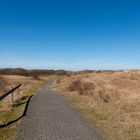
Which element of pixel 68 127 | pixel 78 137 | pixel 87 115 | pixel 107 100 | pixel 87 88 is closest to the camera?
pixel 78 137

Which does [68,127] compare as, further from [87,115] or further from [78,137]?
[87,115]

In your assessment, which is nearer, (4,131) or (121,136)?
(121,136)

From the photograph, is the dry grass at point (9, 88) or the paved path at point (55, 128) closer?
the paved path at point (55, 128)

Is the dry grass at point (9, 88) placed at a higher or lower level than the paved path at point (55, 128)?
higher

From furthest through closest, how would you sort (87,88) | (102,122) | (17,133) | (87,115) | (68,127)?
1. (87,88)
2. (87,115)
3. (102,122)
4. (68,127)
5. (17,133)

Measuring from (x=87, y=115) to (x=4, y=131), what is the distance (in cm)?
468

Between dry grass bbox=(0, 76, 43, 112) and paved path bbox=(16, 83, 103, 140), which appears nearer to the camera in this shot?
paved path bbox=(16, 83, 103, 140)

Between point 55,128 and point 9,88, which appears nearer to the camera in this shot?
point 55,128

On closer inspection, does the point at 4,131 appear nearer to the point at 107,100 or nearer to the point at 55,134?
the point at 55,134

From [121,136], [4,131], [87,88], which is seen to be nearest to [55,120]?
[4,131]

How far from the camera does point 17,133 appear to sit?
983 cm

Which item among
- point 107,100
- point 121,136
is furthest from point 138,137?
point 107,100

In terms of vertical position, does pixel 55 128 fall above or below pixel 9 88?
below

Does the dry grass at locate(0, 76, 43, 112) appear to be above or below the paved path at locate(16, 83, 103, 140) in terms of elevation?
above
